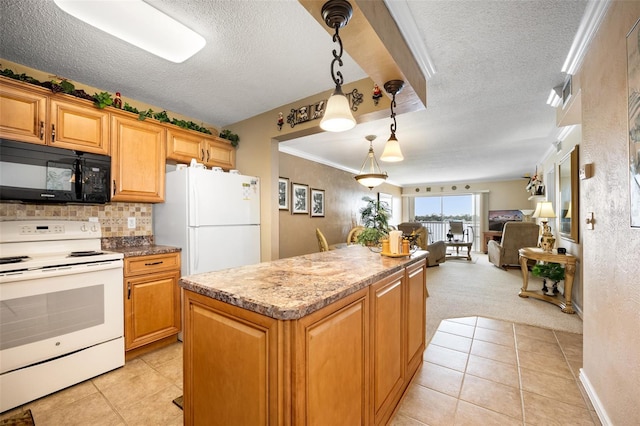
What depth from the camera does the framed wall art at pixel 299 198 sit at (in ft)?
15.9

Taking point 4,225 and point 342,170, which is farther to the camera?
point 342,170

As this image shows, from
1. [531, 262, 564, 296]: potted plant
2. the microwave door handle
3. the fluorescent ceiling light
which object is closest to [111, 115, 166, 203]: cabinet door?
the microwave door handle

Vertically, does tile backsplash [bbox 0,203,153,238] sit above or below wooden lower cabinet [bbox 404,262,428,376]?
above

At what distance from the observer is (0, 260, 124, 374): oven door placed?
1710 millimetres

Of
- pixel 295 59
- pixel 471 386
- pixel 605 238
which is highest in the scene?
pixel 295 59

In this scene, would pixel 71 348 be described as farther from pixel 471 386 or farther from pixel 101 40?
pixel 471 386

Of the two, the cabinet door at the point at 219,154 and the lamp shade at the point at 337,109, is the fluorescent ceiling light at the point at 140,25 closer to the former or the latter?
the lamp shade at the point at 337,109

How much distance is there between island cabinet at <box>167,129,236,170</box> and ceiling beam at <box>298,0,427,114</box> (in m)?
2.20

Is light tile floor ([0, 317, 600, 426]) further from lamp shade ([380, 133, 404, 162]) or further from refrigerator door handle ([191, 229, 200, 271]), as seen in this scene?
lamp shade ([380, 133, 404, 162])

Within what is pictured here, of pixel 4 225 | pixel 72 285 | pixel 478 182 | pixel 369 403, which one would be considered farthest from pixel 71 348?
pixel 478 182

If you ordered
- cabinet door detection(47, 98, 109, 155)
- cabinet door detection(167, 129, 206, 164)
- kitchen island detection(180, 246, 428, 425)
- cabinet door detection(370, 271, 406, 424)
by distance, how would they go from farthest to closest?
1. cabinet door detection(167, 129, 206, 164)
2. cabinet door detection(47, 98, 109, 155)
3. cabinet door detection(370, 271, 406, 424)
4. kitchen island detection(180, 246, 428, 425)

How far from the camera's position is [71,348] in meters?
1.94

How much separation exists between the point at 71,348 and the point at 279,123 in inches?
103

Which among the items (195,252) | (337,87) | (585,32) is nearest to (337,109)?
(337,87)
